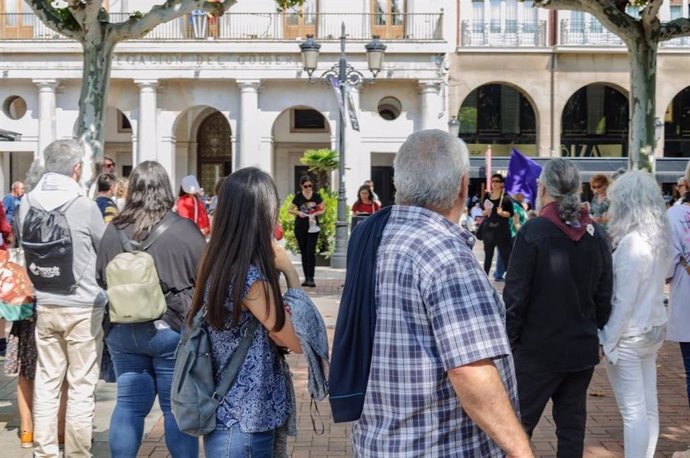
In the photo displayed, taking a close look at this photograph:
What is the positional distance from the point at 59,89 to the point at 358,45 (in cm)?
1046

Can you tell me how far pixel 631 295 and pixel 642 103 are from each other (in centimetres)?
733

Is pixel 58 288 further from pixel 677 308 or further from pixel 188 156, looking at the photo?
pixel 188 156

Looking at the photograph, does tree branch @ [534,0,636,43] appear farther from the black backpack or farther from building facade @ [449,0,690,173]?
building facade @ [449,0,690,173]

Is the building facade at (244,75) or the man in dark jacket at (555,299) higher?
the building facade at (244,75)

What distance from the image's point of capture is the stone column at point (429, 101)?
97.6 ft

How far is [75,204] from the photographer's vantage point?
Result: 5223 millimetres

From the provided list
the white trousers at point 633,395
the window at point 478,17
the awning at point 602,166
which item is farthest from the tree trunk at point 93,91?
the window at point 478,17

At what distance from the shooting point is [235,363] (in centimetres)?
349

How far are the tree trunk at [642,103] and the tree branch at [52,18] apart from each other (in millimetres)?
7206

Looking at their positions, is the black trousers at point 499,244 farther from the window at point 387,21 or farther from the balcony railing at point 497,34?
the balcony railing at point 497,34

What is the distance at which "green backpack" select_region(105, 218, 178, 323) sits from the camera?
14.8ft

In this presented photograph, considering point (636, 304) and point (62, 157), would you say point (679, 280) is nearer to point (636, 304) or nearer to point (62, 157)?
point (636, 304)

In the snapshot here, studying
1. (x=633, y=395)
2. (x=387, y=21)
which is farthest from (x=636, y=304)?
(x=387, y=21)

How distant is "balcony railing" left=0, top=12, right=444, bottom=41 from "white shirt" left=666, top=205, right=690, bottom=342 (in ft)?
80.7
